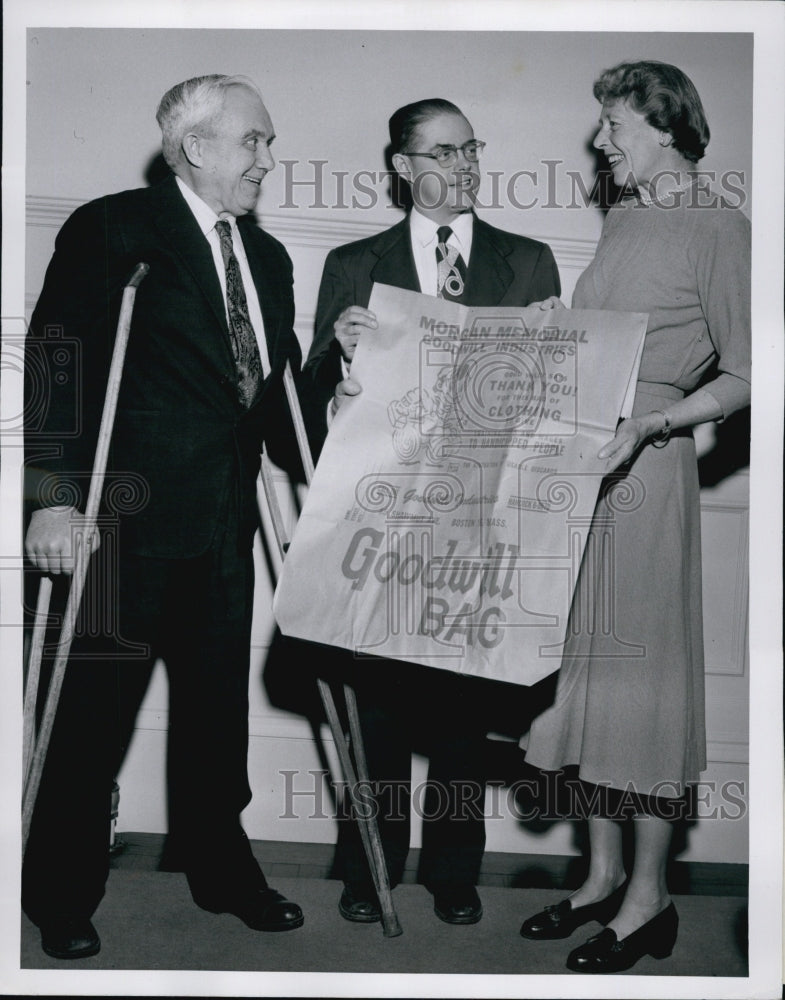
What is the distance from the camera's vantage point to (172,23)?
7.67 feet

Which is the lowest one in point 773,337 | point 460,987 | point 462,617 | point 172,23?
point 460,987

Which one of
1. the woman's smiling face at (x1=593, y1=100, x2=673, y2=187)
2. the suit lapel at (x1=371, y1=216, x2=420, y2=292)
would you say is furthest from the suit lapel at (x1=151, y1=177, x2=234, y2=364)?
the woman's smiling face at (x1=593, y1=100, x2=673, y2=187)

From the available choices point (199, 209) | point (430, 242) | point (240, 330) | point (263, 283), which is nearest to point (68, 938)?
point (240, 330)

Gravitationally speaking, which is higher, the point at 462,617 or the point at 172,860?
the point at 462,617

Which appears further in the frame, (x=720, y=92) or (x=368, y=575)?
(x=720, y=92)

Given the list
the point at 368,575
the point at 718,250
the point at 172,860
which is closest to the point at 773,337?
the point at 718,250

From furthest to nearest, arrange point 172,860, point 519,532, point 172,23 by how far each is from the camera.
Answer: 1. point 172,860
2. point 172,23
3. point 519,532

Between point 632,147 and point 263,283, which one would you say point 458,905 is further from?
point 632,147

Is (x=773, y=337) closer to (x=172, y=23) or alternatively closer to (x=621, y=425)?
(x=621, y=425)

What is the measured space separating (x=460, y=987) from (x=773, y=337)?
1480 millimetres

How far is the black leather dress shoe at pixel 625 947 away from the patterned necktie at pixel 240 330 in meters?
1.30

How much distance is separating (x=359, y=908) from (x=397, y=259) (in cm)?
137

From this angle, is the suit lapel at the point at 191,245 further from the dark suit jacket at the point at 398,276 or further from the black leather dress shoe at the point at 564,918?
the black leather dress shoe at the point at 564,918

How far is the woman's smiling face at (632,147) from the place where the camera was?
2.31m
